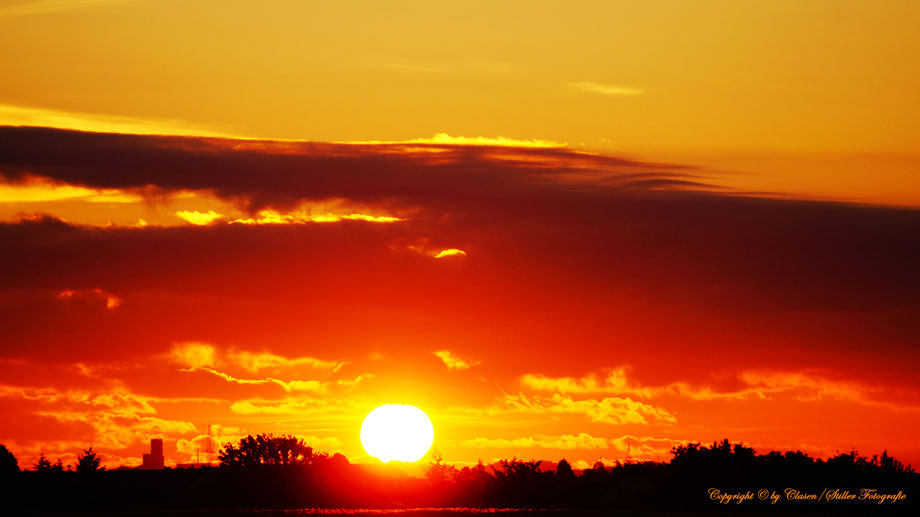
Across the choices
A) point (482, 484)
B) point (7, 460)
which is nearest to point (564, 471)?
point (482, 484)

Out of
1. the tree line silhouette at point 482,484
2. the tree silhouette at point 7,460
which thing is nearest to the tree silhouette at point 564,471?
the tree line silhouette at point 482,484

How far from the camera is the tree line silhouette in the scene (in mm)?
85688

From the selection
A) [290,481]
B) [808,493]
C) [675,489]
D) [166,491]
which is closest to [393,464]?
[290,481]

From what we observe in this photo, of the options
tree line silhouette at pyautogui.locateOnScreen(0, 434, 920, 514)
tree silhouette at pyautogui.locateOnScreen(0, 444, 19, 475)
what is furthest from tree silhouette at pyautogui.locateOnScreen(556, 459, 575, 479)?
tree silhouette at pyautogui.locateOnScreen(0, 444, 19, 475)

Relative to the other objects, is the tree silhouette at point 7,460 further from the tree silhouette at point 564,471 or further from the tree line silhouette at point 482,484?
the tree silhouette at point 564,471

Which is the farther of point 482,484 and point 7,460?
point 7,460

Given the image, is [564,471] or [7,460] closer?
[564,471]

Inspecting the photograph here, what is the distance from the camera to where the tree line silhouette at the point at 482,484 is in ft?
281

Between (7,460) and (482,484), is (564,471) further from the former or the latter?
(7,460)

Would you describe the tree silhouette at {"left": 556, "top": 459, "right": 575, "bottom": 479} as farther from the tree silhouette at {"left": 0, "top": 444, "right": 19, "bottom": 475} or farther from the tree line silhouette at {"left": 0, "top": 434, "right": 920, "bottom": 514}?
the tree silhouette at {"left": 0, "top": 444, "right": 19, "bottom": 475}

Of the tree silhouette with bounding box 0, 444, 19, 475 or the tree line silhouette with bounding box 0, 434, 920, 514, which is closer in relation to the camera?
the tree line silhouette with bounding box 0, 434, 920, 514

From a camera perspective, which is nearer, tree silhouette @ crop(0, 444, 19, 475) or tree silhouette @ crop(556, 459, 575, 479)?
tree silhouette @ crop(556, 459, 575, 479)

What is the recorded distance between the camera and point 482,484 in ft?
300

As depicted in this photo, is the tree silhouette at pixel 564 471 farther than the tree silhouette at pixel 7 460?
No
